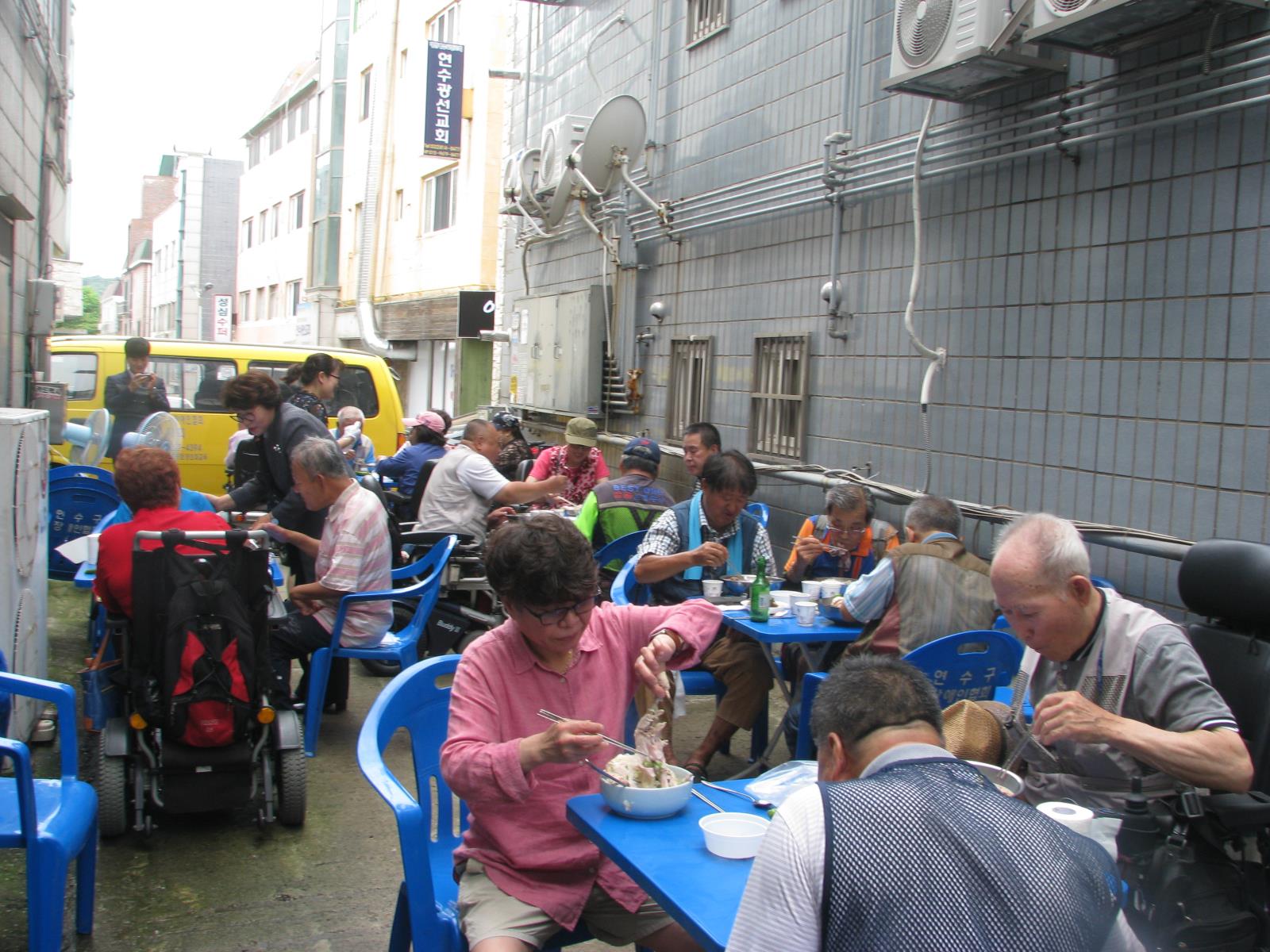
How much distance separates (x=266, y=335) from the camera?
120 ft

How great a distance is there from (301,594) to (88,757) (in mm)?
1205

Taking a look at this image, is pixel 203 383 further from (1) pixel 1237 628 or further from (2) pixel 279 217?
(2) pixel 279 217

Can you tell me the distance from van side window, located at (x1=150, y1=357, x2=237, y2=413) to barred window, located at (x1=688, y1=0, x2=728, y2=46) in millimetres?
5895

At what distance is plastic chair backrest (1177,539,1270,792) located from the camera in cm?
297

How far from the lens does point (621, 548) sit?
20.5ft

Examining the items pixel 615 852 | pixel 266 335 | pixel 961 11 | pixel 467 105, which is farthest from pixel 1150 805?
pixel 266 335

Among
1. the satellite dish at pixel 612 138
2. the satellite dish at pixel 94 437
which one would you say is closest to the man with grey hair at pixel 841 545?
the satellite dish at pixel 94 437

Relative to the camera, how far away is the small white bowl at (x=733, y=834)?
2.26m

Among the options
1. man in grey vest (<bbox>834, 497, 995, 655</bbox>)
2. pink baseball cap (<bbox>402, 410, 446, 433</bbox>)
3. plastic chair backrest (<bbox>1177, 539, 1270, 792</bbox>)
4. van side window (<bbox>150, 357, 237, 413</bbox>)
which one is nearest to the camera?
plastic chair backrest (<bbox>1177, 539, 1270, 792</bbox>)

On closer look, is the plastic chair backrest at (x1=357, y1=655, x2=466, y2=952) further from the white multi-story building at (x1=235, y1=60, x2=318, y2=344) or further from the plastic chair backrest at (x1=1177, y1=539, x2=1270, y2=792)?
the white multi-story building at (x1=235, y1=60, x2=318, y2=344)

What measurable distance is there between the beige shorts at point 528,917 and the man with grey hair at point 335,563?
2.84 m

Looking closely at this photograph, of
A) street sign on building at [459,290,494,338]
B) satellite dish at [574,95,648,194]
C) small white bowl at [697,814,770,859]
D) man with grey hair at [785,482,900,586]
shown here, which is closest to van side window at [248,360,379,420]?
satellite dish at [574,95,648,194]

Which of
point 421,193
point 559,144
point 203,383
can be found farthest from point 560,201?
point 421,193

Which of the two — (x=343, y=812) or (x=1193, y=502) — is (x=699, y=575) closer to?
(x=343, y=812)
